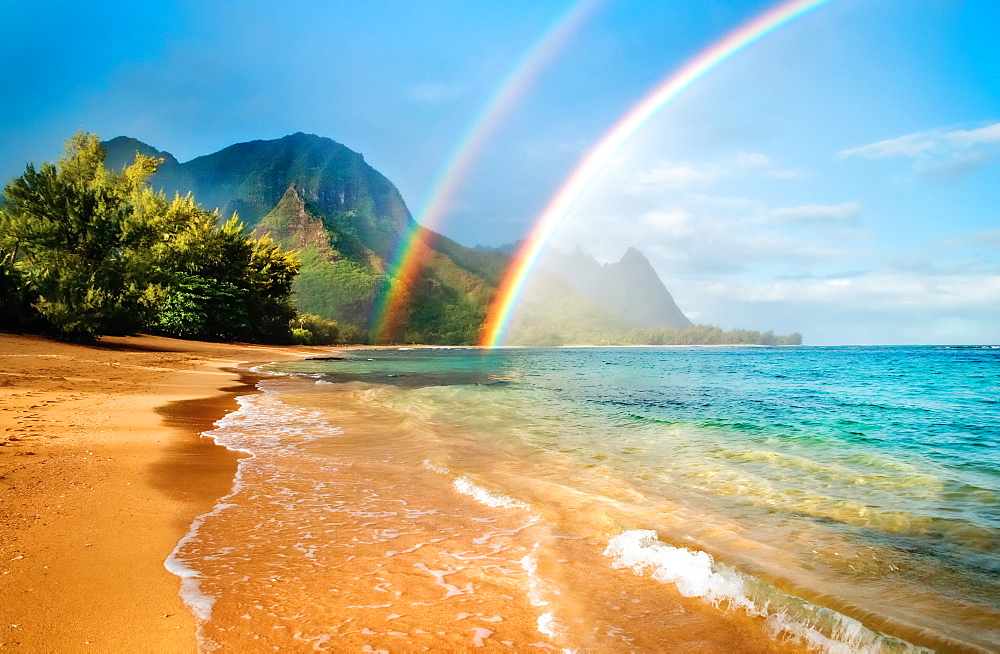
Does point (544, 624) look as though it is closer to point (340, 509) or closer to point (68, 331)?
point (340, 509)

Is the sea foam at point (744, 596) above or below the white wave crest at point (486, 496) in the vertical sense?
above

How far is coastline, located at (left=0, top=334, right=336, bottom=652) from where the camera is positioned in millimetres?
2920

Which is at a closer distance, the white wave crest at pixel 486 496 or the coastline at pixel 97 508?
the coastline at pixel 97 508

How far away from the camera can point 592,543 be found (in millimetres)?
4980

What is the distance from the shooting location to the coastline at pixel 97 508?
2.92 m

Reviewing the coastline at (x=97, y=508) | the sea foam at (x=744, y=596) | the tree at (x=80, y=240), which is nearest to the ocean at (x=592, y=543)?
the sea foam at (x=744, y=596)

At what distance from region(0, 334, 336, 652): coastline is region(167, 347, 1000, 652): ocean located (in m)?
0.28

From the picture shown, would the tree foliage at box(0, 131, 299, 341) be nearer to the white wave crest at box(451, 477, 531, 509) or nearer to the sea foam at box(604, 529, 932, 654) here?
the white wave crest at box(451, 477, 531, 509)

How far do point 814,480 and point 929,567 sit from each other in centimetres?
344

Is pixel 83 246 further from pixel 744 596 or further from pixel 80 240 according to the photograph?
pixel 744 596

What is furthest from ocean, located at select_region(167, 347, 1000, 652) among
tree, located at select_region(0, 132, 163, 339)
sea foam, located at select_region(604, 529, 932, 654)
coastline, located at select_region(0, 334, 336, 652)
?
tree, located at select_region(0, 132, 163, 339)

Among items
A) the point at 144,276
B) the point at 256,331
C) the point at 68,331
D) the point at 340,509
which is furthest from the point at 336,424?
the point at 256,331

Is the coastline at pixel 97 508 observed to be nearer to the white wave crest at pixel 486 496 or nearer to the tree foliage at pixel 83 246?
the white wave crest at pixel 486 496

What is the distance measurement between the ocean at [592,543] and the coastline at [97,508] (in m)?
0.28
